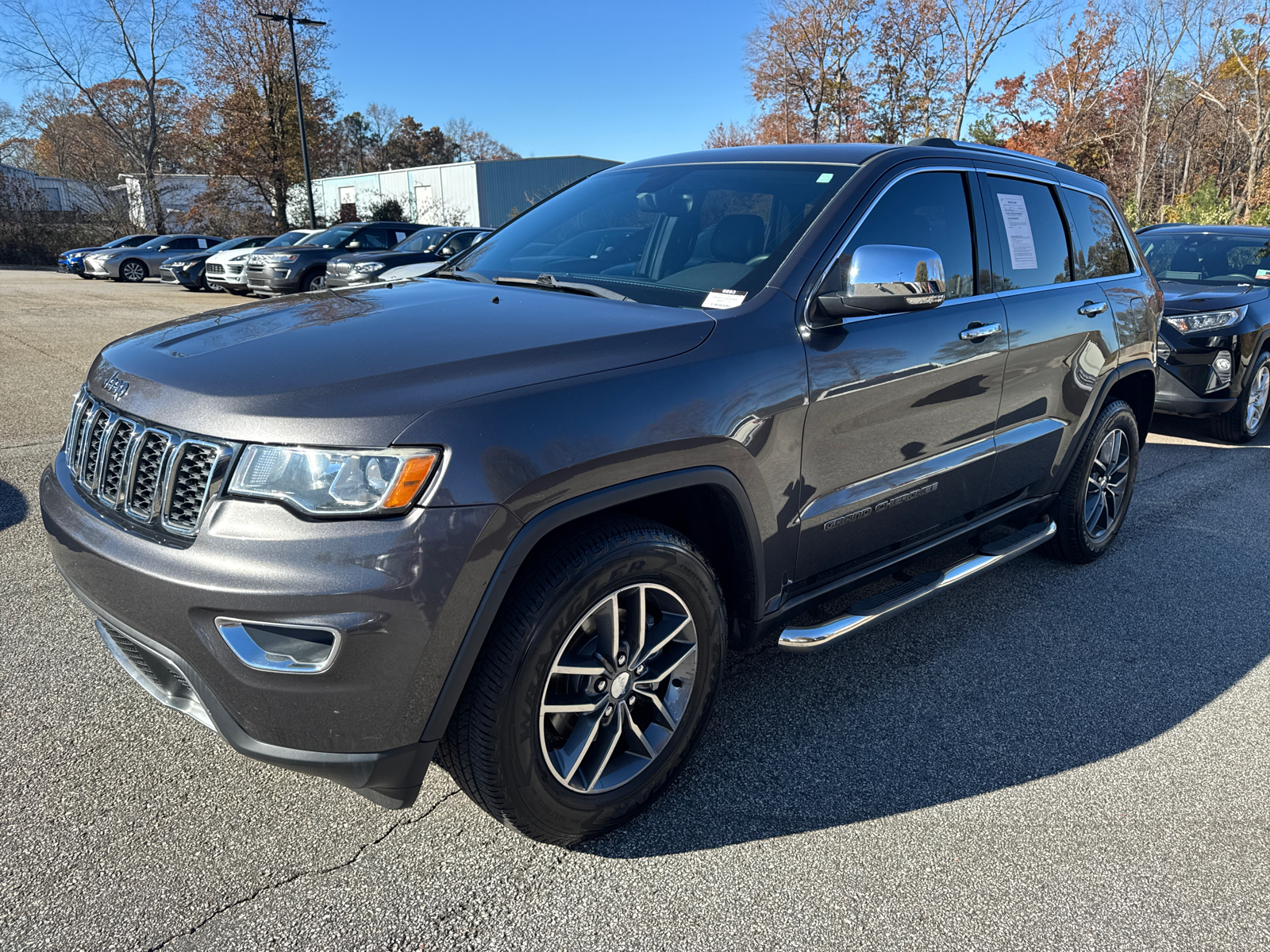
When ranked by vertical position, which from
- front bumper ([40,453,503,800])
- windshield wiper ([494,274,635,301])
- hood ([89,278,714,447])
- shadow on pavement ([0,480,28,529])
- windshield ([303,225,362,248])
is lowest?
shadow on pavement ([0,480,28,529])

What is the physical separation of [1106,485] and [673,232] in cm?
285

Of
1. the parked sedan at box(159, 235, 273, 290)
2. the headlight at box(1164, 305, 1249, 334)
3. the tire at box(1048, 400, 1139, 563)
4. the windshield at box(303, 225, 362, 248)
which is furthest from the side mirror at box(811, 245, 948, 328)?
the parked sedan at box(159, 235, 273, 290)

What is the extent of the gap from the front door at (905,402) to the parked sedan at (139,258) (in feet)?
92.6

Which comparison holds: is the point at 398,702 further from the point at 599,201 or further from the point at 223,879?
the point at 599,201

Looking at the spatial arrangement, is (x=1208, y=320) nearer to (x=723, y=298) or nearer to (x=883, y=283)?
(x=883, y=283)

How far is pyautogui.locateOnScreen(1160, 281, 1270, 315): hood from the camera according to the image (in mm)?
7230

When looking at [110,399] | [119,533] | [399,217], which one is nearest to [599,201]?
[110,399]

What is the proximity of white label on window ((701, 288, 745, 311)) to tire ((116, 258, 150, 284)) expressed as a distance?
94.2ft

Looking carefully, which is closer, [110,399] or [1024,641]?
[110,399]

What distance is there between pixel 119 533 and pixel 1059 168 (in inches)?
162

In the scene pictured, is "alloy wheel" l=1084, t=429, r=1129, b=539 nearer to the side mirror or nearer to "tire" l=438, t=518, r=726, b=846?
the side mirror

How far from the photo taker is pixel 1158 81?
3238cm

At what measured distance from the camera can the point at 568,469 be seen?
81.5 inches

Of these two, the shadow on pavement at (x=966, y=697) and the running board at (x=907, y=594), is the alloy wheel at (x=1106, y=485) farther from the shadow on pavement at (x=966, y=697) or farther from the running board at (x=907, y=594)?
the running board at (x=907, y=594)
